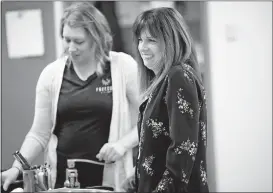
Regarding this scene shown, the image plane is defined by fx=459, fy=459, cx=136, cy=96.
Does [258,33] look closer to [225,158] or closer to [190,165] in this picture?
[225,158]

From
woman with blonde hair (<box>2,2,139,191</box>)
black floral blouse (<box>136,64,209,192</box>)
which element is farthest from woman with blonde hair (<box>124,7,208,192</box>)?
woman with blonde hair (<box>2,2,139,191</box>)

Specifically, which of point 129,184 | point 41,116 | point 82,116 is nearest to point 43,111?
point 41,116

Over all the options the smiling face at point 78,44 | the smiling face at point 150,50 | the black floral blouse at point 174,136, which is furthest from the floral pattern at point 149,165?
the smiling face at point 78,44

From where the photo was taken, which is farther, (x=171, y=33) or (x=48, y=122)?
(x=48, y=122)

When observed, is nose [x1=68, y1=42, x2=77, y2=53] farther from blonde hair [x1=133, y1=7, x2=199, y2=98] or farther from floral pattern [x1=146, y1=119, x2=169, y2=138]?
floral pattern [x1=146, y1=119, x2=169, y2=138]

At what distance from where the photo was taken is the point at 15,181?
4.72ft

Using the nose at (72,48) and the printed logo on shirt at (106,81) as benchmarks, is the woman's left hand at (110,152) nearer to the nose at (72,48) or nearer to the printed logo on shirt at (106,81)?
the printed logo on shirt at (106,81)

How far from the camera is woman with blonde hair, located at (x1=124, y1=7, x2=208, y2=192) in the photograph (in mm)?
1293

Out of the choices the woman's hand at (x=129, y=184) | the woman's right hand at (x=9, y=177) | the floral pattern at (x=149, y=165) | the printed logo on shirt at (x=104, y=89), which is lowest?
the woman's hand at (x=129, y=184)

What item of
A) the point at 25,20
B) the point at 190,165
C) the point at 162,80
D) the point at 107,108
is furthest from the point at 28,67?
the point at 190,165

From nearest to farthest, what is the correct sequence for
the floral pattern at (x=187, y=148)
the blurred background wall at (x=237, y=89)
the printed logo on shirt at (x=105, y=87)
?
the floral pattern at (x=187, y=148) < the printed logo on shirt at (x=105, y=87) < the blurred background wall at (x=237, y=89)

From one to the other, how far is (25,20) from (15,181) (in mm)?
528

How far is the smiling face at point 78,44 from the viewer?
148 cm

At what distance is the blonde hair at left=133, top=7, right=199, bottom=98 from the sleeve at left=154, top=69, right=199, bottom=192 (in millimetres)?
58
